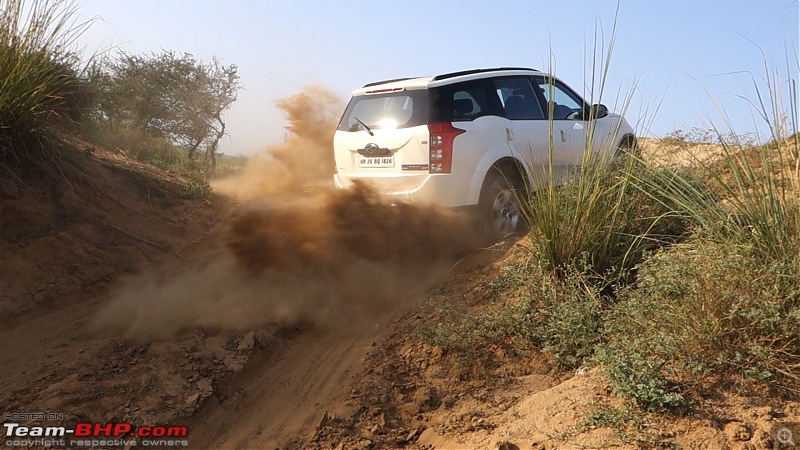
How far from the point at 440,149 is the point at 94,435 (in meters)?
3.97

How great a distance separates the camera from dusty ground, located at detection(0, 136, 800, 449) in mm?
3965

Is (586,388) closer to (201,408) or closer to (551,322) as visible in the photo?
(551,322)

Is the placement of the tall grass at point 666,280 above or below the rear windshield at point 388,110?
below

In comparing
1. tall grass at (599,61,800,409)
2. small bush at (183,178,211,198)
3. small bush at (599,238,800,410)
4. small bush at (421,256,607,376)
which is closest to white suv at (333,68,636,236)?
small bush at (421,256,607,376)

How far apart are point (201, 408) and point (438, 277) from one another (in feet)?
8.96

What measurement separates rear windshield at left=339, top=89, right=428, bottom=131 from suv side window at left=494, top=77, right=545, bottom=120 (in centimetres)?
114

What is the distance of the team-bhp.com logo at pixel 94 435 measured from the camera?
411cm

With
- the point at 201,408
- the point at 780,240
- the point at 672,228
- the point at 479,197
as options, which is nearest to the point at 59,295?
the point at 201,408

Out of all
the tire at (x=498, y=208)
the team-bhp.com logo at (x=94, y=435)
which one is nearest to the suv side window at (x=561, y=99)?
the tire at (x=498, y=208)

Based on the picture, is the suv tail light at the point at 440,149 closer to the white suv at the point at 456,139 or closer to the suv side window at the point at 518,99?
the white suv at the point at 456,139

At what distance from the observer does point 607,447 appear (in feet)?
11.5

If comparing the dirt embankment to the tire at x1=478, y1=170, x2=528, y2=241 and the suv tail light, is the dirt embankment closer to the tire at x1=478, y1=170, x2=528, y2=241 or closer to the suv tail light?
the tire at x1=478, y1=170, x2=528, y2=241

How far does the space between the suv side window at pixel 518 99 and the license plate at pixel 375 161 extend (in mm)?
1506

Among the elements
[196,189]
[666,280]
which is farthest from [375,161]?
[196,189]
